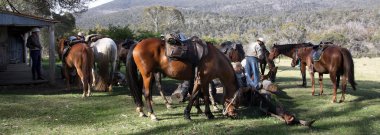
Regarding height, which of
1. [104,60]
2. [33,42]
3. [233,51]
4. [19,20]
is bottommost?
[104,60]

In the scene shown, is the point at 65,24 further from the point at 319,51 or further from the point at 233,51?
the point at 319,51

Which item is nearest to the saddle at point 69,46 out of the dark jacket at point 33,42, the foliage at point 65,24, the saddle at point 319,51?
the dark jacket at point 33,42

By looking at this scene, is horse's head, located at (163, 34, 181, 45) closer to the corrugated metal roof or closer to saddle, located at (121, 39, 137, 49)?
saddle, located at (121, 39, 137, 49)

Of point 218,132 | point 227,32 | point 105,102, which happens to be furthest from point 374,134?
point 227,32

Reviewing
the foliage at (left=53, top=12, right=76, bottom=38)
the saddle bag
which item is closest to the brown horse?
the saddle bag

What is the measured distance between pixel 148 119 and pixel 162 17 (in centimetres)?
6378

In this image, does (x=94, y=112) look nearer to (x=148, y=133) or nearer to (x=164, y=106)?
(x=164, y=106)

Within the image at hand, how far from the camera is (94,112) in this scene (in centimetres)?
866

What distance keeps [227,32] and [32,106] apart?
89.0 meters

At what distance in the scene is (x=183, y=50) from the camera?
752 cm

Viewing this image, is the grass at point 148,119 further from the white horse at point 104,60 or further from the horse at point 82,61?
the white horse at point 104,60

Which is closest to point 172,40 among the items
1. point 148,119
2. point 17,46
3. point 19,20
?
point 148,119

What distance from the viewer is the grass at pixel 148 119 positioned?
22.5ft

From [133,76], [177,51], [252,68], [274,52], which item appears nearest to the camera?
[177,51]
